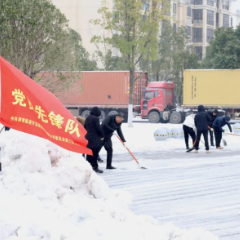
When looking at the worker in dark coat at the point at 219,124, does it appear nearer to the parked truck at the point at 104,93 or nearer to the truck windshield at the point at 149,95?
the truck windshield at the point at 149,95

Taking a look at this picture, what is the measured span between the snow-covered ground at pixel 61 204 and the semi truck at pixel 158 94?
1116 inches

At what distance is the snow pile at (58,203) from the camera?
654 centimetres

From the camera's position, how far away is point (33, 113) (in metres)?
6.38

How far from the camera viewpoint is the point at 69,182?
8305 mm

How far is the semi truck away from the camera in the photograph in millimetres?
38656

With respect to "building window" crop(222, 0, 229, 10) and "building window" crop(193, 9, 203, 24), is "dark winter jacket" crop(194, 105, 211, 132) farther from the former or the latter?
"building window" crop(222, 0, 229, 10)

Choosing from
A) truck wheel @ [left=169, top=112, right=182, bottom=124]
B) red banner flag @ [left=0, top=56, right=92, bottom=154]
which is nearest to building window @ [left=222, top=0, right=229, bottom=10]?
truck wheel @ [left=169, top=112, right=182, bottom=124]

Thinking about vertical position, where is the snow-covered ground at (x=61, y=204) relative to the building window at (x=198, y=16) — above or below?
below

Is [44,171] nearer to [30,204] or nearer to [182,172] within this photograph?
[30,204]

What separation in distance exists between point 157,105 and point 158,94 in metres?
0.72

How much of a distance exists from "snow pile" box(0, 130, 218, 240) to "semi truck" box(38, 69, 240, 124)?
93.3 feet

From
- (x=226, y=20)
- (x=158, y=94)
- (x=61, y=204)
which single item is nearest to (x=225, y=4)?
(x=226, y=20)

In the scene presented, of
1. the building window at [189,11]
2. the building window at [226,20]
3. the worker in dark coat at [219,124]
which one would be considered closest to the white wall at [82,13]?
the building window at [189,11]

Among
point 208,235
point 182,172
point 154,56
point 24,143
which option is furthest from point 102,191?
point 154,56
